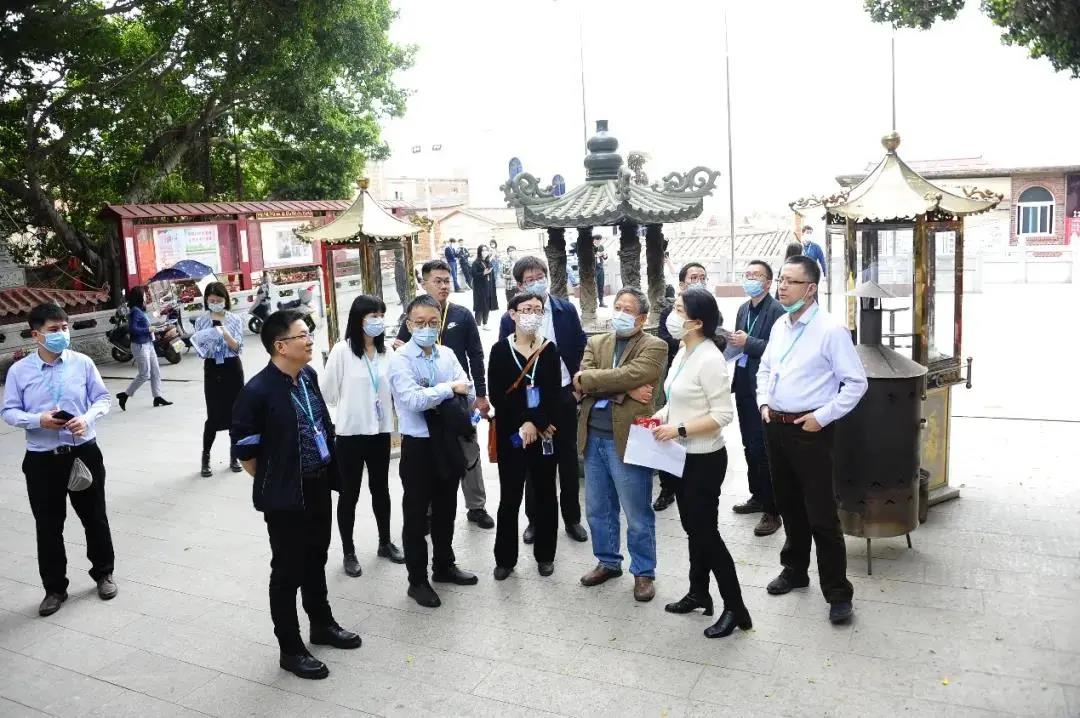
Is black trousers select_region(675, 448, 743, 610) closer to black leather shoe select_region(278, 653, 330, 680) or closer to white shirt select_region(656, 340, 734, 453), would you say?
white shirt select_region(656, 340, 734, 453)

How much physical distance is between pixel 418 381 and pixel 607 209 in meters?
2.64

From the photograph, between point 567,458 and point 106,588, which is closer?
point 106,588

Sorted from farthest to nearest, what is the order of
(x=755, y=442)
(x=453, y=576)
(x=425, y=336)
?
1. (x=755, y=442)
2. (x=453, y=576)
3. (x=425, y=336)

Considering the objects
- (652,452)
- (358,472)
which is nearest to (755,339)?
(652,452)

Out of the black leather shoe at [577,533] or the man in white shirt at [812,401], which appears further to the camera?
the black leather shoe at [577,533]

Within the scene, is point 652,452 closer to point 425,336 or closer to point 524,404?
point 524,404

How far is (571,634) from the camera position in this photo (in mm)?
4398

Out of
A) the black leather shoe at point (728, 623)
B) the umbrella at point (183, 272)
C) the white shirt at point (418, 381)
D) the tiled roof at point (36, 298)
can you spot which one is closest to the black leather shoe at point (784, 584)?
the black leather shoe at point (728, 623)

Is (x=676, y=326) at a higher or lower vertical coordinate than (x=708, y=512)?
higher

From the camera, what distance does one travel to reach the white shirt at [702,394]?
164 inches

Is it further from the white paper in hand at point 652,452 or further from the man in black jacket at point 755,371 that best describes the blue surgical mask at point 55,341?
the man in black jacket at point 755,371

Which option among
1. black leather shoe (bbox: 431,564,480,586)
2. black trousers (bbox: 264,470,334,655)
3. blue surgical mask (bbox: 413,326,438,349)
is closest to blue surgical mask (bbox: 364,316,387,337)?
blue surgical mask (bbox: 413,326,438,349)

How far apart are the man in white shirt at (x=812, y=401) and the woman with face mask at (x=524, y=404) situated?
1.12m

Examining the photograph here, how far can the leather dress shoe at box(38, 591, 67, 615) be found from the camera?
4.90m
